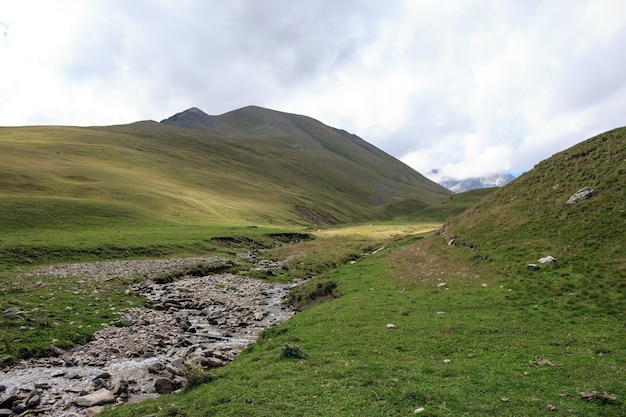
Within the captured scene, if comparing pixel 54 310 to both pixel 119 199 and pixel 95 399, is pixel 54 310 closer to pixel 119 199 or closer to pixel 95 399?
pixel 95 399

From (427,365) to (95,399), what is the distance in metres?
14.3

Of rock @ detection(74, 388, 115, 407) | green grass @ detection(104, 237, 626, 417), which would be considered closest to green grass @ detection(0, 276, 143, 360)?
rock @ detection(74, 388, 115, 407)

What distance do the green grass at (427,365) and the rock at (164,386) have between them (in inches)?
66.3

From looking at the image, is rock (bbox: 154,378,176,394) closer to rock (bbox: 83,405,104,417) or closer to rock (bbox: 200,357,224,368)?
rock (bbox: 83,405,104,417)

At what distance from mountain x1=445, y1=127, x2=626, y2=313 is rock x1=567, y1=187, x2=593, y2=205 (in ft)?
0.74

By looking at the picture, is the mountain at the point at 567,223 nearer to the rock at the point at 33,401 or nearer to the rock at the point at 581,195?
the rock at the point at 581,195

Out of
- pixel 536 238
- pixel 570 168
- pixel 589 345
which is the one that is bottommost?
pixel 589 345

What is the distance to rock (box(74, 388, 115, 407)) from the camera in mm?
15508

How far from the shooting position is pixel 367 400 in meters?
12.8

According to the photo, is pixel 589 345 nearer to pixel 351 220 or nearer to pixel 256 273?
pixel 256 273

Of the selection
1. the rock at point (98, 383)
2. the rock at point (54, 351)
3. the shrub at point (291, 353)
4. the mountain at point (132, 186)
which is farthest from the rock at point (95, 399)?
the mountain at point (132, 186)

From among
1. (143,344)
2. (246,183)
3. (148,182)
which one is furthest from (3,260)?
(246,183)

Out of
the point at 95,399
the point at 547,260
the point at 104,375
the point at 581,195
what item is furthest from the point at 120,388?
the point at 581,195

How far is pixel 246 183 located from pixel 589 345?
16025cm
